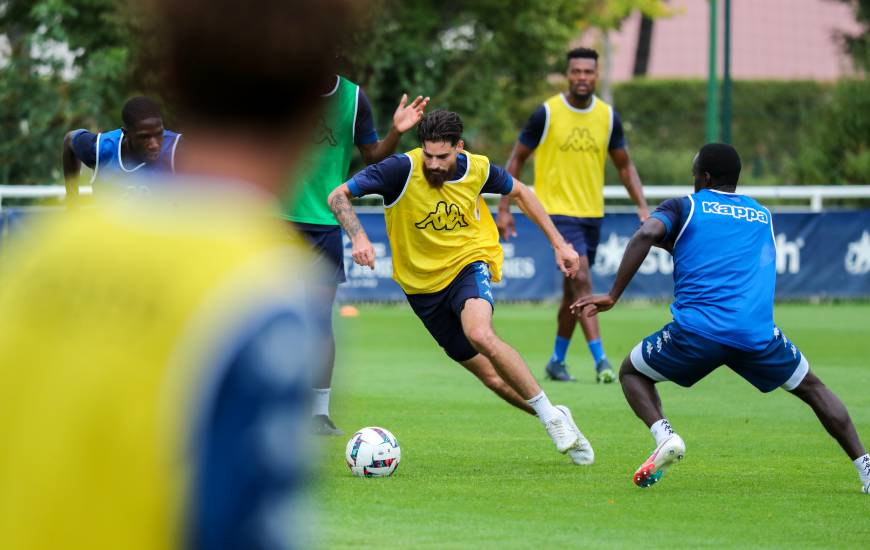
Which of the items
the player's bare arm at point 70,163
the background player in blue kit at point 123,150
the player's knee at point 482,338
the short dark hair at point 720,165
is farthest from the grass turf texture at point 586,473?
the player's bare arm at point 70,163

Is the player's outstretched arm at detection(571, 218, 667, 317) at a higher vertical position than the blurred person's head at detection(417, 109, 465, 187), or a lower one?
lower

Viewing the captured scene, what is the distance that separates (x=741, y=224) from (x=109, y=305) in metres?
5.72

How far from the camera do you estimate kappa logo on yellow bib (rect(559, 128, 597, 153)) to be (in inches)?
495

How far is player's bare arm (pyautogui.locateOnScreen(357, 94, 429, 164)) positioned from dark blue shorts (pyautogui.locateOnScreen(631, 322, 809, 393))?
6.40 ft

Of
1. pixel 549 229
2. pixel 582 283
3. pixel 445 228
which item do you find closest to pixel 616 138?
pixel 582 283

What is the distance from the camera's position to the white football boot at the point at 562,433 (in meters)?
7.69

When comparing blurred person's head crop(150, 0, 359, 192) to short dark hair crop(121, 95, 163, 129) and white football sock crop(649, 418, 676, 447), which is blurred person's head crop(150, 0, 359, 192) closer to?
white football sock crop(649, 418, 676, 447)

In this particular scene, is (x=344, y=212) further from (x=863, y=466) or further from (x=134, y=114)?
(x=863, y=466)

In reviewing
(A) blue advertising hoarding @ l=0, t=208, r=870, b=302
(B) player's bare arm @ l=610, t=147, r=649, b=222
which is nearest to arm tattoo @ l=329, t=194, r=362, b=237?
(B) player's bare arm @ l=610, t=147, r=649, b=222

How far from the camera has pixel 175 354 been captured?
5.98 ft

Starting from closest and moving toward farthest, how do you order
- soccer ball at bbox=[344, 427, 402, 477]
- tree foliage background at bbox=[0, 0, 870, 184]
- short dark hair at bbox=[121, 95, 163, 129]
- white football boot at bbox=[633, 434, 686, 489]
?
1. white football boot at bbox=[633, 434, 686, 489]
2. soccer ball at bbox=[344, 427, 402, 477]
3. short dark hair at bbox=[121, 95, 163, 129]
4. tree foliage background at bbox=[0, 0, 870, 184]

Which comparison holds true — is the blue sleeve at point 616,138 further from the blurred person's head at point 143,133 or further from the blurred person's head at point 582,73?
the blurred person's head at point 143,133

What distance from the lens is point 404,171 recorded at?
844cm

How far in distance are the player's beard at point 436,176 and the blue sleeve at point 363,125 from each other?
827 mm
